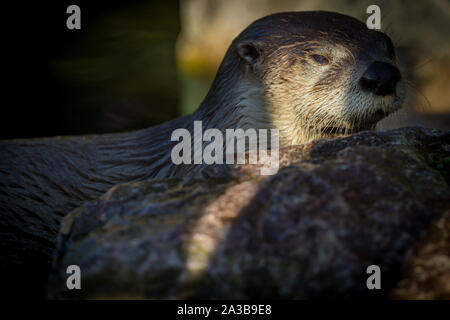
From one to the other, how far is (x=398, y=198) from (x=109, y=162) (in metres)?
2.10

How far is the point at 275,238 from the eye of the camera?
136cm

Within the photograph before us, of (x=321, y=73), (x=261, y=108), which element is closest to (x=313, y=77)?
(x=321, y=73)

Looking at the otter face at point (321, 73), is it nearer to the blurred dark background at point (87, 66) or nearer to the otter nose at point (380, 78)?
the otter nose at point (380, 78)

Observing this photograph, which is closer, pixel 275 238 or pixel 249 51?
pixel 275 238

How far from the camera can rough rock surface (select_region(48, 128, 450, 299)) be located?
4.30 feet

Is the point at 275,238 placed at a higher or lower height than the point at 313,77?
lower

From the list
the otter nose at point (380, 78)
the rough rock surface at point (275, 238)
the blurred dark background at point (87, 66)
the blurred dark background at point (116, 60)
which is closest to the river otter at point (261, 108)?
the otter nose at point (380, 78)

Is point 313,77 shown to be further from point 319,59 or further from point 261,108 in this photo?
point 261,108

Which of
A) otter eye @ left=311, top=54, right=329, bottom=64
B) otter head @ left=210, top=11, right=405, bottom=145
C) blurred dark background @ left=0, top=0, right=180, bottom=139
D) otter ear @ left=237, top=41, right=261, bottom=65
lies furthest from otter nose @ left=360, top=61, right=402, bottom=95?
blurred dark background @ left=0, top=0, right=180, bottom=139

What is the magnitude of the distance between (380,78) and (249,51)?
32.0 inches

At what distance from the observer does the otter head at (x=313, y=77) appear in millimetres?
2387

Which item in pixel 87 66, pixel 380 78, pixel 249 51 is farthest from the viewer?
pixel 87 66
